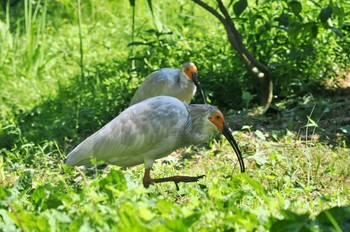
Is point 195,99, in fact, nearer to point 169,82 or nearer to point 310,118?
point 169,82

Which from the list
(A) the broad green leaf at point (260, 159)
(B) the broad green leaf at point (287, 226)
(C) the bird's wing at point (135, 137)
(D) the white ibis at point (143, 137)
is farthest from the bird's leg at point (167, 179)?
(B) the broad green leaf at point (287, 226)

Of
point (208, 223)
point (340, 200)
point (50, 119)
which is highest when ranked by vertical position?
point (208, 223)

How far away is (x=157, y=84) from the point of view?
7770 millimetres

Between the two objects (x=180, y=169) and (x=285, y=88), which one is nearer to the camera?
(x=180, y=169)

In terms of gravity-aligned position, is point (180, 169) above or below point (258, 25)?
below

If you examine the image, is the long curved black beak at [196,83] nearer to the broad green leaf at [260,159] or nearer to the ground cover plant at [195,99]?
the ground cover plant at [195,99]

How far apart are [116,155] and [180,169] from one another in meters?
0.78

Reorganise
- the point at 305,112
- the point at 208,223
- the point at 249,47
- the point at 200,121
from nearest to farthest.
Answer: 1. the point at 208,223
2. the point at 200,121
3. the point at 305,112
4. the point at 249,47

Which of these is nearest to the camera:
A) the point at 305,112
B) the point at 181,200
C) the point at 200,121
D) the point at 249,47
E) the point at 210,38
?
the point at 181,200

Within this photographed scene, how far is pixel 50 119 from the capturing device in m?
8.16

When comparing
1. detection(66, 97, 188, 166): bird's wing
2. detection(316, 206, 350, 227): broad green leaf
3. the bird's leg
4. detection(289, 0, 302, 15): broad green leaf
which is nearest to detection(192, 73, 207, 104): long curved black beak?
detection(289, 0, 302, 15): broad green leaf

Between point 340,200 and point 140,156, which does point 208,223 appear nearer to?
point 340,200

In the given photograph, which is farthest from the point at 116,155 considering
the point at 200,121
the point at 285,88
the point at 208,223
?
the point at 285,88

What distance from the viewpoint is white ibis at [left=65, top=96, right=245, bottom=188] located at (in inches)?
229
